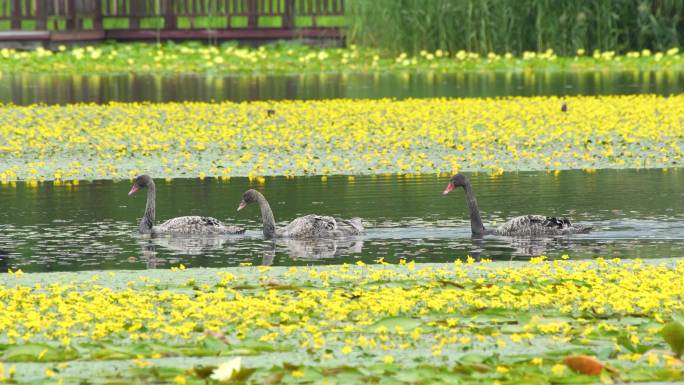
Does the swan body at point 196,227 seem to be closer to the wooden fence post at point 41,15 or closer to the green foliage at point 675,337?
the green foliage at point 675,337

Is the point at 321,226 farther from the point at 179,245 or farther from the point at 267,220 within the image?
the point at 179,245

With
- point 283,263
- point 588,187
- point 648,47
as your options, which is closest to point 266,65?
point 648,47

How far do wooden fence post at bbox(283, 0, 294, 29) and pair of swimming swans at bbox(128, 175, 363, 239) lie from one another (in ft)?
91.0

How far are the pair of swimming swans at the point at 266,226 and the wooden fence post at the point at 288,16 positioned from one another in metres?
27.7

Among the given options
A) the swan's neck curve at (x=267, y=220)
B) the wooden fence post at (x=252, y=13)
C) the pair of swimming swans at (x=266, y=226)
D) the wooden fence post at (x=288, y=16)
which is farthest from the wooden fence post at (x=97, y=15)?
the swan's neck curve at (x=267, y=220)

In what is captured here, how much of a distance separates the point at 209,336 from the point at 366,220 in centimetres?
664

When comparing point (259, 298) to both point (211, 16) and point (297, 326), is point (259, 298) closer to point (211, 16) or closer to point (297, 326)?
point (297, 326)

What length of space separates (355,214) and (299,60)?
924 inches

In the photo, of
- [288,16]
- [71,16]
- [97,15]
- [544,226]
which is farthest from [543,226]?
[97,15]

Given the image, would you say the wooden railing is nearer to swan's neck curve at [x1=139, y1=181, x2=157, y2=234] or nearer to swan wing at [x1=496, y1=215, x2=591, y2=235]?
swan's neck curve at [x1=139, y1=181, x2=157, y2=234]

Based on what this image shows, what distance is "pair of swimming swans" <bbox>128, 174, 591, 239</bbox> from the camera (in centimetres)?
1498

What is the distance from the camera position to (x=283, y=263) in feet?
45.9

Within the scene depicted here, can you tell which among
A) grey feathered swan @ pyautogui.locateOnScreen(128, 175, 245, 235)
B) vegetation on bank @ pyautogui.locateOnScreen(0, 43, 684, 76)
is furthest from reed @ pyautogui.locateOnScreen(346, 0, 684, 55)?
grey feathered swan @ pyautogui.locateOnScreen(128, 175, 245, 235)

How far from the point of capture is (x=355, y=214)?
55.1 feet
